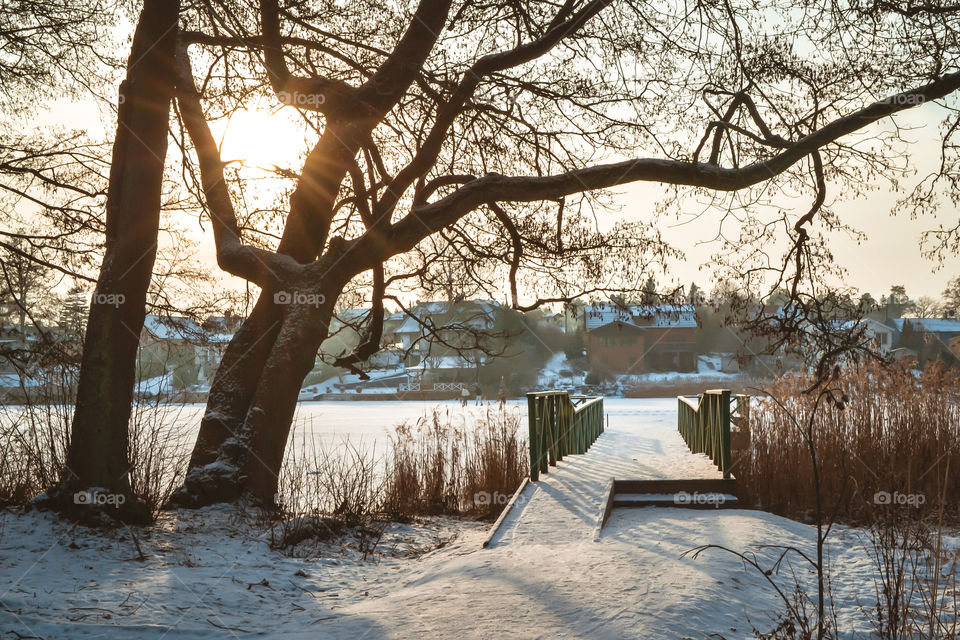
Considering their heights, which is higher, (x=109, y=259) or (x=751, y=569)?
(x=109, y=259)

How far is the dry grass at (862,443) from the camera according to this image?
7.96 meters

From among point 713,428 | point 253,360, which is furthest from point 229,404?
point 713,428

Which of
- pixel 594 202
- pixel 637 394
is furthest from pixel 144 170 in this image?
pixel 637 394

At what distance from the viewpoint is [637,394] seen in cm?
3984

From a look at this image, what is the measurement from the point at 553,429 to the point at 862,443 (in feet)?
12.1

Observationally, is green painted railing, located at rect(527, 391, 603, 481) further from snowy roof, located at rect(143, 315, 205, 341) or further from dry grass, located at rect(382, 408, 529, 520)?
snowy roof, located at rect(143, 315, 205, 341)

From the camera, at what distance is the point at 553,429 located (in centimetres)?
991

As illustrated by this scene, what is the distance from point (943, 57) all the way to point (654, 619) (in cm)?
632

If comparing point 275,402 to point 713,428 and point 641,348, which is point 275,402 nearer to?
point 713,428

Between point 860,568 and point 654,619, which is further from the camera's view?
point 860,568

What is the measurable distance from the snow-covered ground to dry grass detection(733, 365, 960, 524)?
3.10 ft

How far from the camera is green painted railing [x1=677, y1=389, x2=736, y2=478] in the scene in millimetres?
8750

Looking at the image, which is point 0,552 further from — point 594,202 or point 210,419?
point 594,202

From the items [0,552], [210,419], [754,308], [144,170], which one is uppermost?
[144,170]
